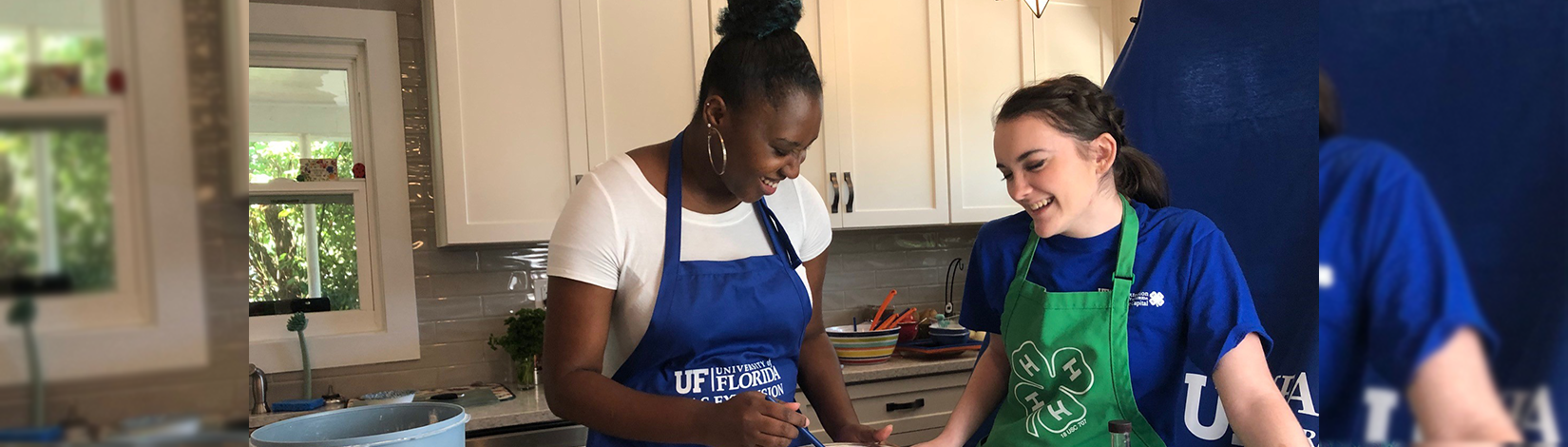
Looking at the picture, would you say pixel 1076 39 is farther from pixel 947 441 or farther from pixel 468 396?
pixel 947 441

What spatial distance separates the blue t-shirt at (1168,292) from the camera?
140 cm

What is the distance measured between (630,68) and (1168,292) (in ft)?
6.75

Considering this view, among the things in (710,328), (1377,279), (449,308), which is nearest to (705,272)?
(710,328)

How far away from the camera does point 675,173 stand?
1.64 m

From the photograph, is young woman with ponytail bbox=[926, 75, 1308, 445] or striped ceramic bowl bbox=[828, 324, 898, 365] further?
striped ceramic bowl bbox=[828, 324, 898, 365]

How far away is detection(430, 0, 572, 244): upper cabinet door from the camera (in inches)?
118

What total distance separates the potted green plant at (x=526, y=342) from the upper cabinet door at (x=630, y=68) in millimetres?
515

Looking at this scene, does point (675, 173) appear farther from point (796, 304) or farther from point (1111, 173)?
point (1111, 173)

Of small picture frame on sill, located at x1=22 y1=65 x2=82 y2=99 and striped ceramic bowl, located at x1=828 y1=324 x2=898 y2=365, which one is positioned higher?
small picture frame on sill, located at x1=22 y1=65 x2=82 y2=99

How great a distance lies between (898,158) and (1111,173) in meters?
1.97

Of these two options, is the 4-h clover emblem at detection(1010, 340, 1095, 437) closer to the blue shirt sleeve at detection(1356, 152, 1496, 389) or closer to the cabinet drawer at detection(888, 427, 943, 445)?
the blue shirt sleeve at detection(1356, 152, 1496, 389)

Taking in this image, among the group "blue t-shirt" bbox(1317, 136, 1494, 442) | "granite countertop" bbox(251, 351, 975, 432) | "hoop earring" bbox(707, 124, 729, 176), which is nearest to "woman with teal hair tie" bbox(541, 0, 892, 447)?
"hoop earring" bbox(707, 124, 729, 176)

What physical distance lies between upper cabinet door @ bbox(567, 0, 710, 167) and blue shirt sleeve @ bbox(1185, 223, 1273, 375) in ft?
6.64

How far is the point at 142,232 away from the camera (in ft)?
0.36
